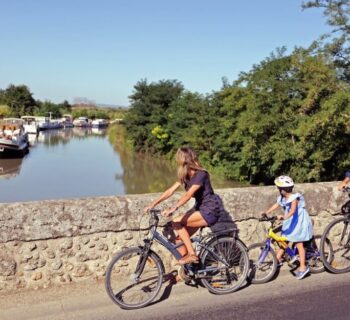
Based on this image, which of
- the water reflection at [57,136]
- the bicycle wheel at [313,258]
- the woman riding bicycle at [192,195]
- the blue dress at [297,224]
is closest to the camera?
the woman riding bicycle at [192,195]

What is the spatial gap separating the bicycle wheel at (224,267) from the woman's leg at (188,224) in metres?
0.28

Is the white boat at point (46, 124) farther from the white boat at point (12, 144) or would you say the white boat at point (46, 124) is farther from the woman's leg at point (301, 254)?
the woman's leg at point (301, 254)

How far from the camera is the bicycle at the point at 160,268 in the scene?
494 centimetres

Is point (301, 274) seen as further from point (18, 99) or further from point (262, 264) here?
point (18, 99)

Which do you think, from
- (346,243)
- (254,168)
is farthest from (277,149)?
(346,243)

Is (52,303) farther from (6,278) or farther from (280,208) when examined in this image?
(280,208)

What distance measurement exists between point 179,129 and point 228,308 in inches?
1207

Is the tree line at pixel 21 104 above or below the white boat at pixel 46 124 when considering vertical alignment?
above

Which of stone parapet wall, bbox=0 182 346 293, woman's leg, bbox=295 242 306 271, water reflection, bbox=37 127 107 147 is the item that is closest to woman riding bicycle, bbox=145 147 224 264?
stone parapet wall, bbox=0 182 346 293

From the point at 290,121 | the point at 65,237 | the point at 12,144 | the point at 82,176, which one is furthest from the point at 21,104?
the point at 65,237

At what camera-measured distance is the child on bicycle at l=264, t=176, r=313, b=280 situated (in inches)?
225

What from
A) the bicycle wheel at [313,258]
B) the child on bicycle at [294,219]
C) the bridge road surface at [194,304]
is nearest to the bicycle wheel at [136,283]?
the bridge road surface at [194,304]

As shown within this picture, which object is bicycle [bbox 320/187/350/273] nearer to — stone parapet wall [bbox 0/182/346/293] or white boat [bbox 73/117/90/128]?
stone parapet wall [bbox 0/182/346/293]

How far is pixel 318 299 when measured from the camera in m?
5.08
